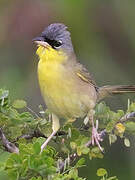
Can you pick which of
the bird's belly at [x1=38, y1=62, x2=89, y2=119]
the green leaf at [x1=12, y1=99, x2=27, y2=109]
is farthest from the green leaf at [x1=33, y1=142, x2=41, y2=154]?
the bird's belly at [x1=38, y1=62, x2=89, y2=119]

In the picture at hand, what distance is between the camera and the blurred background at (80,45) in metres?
4.46

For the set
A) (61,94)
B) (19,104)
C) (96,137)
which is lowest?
(96,137)

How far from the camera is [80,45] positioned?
4672mm

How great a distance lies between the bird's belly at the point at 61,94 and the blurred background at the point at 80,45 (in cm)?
92

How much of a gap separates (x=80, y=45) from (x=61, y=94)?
133 centimetres

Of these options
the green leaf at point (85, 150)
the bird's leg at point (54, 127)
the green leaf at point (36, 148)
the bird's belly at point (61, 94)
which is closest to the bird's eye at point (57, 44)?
the bird's belly at point (61, 94)

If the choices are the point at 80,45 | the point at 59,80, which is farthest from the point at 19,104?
the point at 80,45

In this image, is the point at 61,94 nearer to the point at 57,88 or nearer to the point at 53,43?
the point at 57,88

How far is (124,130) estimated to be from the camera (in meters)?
2.80

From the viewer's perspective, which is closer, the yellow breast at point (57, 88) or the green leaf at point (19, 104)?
the green leaf at point (19, 104)

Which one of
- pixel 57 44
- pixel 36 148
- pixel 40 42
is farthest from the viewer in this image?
pixel 57 44

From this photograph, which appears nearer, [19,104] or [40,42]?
[19,104]

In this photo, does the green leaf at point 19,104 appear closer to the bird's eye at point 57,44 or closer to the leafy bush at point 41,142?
the leafy bush at point 41,142

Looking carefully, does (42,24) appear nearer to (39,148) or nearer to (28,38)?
(28,38)
